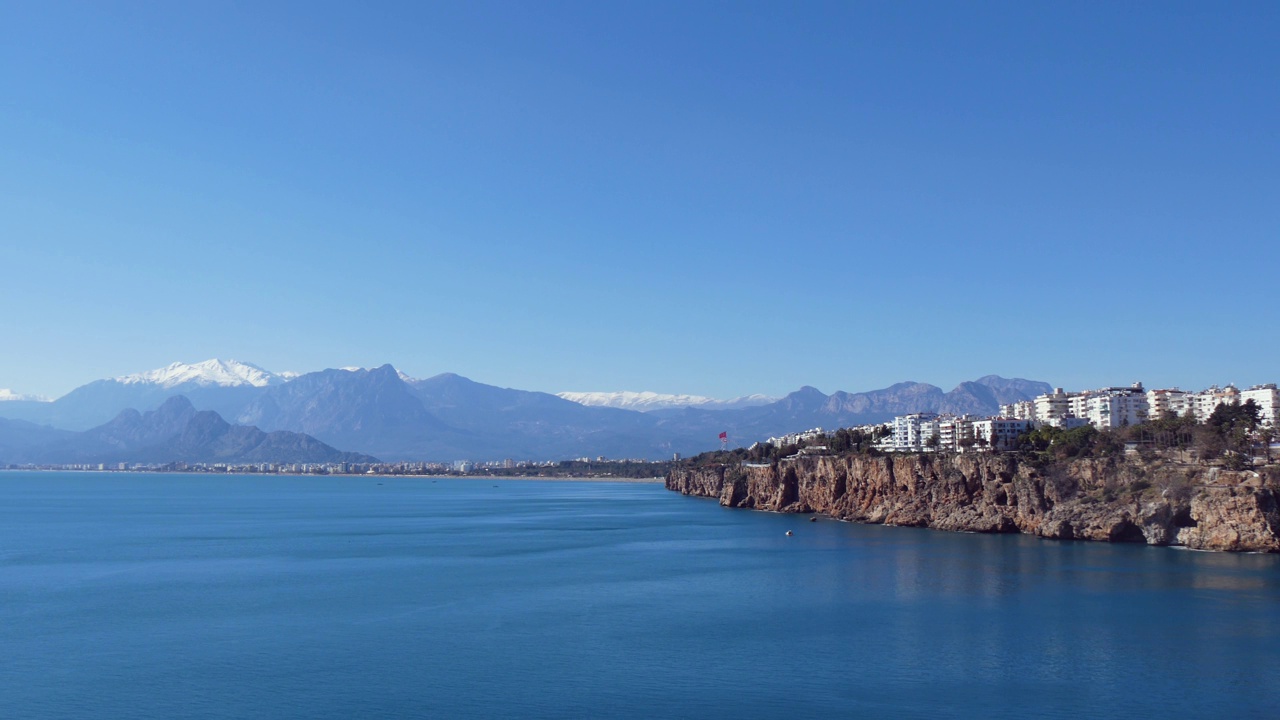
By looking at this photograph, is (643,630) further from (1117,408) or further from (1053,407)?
(1053,407)

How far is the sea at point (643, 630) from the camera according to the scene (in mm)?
24641

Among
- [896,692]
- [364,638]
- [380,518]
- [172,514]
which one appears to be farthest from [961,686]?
[172,514]

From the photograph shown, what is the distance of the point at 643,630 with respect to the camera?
32844mm

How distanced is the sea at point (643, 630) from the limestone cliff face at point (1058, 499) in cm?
198

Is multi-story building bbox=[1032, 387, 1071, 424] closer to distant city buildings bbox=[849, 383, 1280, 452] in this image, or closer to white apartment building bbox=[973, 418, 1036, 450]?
distant city buildings bbox=[849, 383, 1280, 452]

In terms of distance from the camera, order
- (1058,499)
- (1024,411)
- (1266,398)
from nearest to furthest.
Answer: (1058,499) < (1266,398) < (1024,411)

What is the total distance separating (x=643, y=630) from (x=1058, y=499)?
37198 mm

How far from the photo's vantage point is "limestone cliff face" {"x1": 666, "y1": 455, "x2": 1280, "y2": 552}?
48781 mm

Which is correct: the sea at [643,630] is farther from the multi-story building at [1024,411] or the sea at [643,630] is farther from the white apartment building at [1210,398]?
the multi-story building at [1024,411]

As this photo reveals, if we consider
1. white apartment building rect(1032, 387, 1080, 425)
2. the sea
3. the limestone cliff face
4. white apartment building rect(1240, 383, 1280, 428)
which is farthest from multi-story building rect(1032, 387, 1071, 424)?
the sea

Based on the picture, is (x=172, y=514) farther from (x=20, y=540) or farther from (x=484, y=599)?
(x=484, y=599)

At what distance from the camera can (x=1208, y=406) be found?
102000mm

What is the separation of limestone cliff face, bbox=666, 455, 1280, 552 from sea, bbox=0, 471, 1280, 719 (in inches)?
77.9

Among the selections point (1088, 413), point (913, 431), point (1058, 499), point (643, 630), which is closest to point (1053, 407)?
point (1088, 413)
